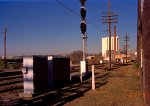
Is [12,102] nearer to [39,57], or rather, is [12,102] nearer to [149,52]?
[39,57]

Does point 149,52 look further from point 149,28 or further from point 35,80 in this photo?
point 35,80

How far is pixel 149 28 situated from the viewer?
4.69 m

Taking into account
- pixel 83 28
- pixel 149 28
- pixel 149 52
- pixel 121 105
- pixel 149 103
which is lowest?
pixel 121 105

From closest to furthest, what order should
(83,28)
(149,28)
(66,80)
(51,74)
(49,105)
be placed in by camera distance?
(149,28), (49,105), (51,74), (66,80), (83,28)

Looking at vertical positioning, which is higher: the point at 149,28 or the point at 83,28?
the point at 83,28

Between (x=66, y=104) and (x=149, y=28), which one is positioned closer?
(x=149, y=28)

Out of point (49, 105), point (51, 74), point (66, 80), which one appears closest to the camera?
point (49, 105)

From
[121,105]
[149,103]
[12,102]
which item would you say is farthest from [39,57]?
[149,103]

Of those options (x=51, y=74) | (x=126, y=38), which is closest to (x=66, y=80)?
(x=51, y=74)

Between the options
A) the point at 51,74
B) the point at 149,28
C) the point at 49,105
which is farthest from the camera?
the point at 51,74

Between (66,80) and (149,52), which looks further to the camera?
(66,80)

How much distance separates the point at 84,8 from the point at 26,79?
1367 centimetres

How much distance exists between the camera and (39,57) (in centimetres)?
1590

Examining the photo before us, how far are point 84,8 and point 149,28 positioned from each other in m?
22.6
